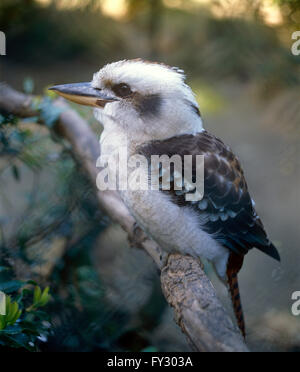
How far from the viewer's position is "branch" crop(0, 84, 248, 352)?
32.1 inches

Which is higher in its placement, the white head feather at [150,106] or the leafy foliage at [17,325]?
→ the white head feather at [150,106]

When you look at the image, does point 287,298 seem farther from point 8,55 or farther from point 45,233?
point 8,55

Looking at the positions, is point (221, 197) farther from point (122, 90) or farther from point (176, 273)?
point (122, 90)

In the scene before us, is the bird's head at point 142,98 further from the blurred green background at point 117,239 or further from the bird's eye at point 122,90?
the blurred green background at point 117,239

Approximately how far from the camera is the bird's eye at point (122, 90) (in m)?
1.19

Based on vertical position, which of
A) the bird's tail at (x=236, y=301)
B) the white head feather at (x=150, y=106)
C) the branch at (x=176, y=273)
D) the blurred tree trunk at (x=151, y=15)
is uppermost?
the blurred tree trunk at (x=151, y=15)

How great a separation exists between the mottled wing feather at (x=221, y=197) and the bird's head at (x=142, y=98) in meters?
0.05

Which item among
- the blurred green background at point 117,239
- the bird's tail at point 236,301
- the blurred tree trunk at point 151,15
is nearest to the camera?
the bird's tail at point 236,301

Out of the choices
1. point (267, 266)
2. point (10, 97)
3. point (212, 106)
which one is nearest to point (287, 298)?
point (267, 266)

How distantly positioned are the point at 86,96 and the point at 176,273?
0.52m

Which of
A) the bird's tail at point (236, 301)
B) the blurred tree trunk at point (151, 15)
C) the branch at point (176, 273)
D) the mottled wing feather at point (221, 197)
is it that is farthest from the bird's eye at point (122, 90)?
the blurred tree trunk at point (151, 15)

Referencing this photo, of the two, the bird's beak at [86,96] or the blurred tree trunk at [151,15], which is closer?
the bird's beak at [86,96]

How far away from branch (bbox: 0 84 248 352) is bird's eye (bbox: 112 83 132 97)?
37 cm
